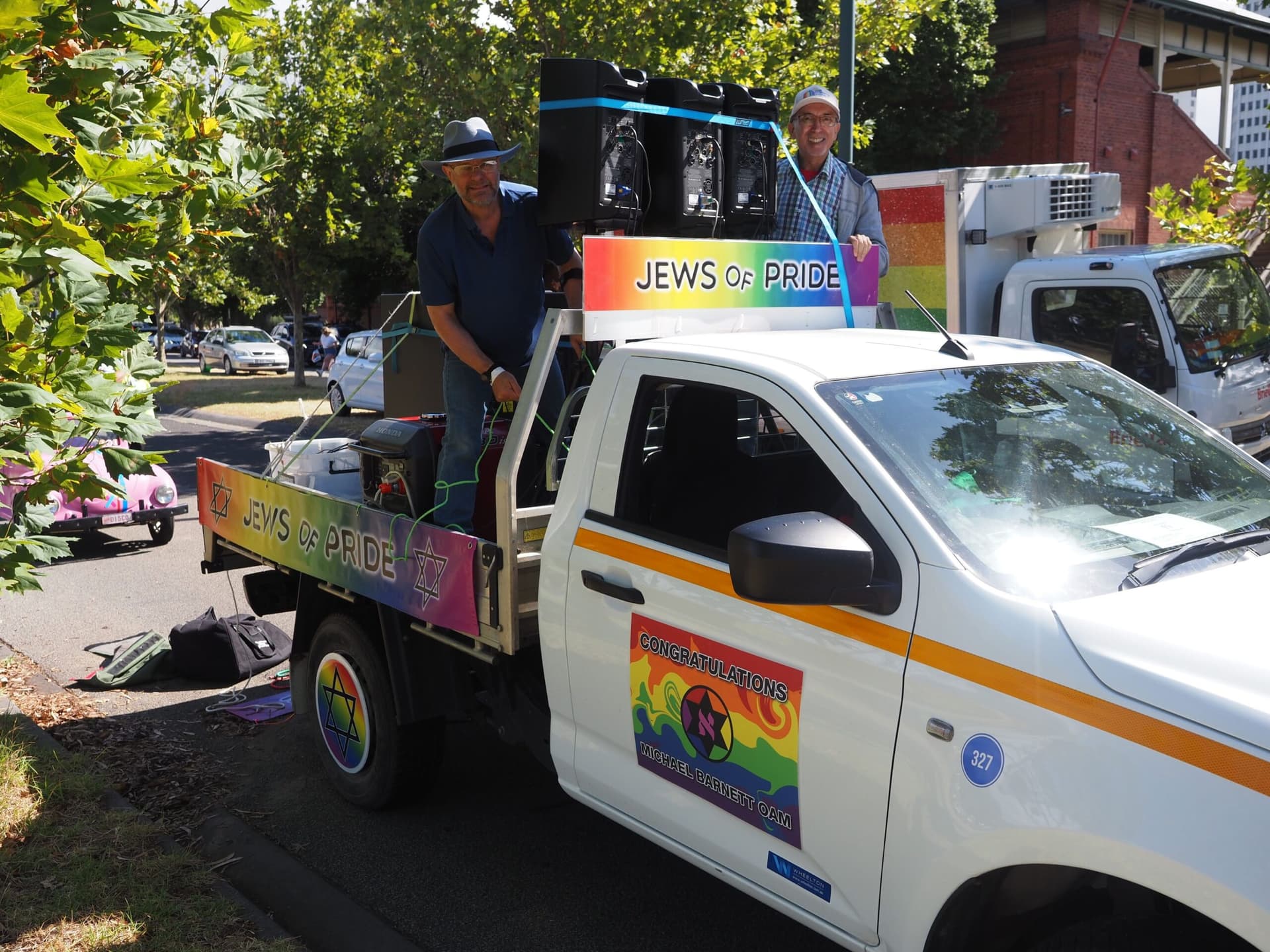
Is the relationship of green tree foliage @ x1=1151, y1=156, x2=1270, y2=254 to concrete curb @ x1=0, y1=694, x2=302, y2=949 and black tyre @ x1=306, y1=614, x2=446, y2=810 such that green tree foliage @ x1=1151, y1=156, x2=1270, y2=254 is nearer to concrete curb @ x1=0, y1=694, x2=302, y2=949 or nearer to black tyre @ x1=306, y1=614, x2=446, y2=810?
black tyre @ x1=306, y1=614, x2=446, y2=810


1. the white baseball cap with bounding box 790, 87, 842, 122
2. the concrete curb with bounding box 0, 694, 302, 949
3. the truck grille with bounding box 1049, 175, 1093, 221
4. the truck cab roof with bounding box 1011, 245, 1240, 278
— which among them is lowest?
the concrete curb with bounding box 0, 694, 302, 949

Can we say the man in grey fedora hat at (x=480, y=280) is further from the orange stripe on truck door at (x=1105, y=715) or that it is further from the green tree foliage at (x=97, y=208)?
the orange stripe on truck door at (x=1105, y=715)

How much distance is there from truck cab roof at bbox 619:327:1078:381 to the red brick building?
21074mm

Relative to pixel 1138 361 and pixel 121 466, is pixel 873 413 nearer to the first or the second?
pixel 121 466

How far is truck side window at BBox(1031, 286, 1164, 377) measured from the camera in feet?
27.4

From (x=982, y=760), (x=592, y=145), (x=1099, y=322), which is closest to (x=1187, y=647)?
(x=982, y=760)

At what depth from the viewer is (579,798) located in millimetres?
3691

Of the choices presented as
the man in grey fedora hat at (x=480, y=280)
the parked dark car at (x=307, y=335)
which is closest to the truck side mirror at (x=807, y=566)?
the man in grey fedora hat at (x=480, y=280)

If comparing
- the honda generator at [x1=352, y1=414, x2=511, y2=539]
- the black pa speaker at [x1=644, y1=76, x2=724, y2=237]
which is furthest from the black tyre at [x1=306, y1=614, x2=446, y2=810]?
the black pa speaker at [x1=644, y1=76, x2=724, y2=237]

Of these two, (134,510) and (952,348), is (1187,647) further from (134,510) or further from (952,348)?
(134,510)

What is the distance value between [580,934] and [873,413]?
80.6 inches

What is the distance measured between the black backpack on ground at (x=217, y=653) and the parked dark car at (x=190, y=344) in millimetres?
53422

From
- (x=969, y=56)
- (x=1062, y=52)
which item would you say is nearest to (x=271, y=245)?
(x=969, y=56)

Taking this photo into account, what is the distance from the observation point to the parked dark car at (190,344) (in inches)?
2274
